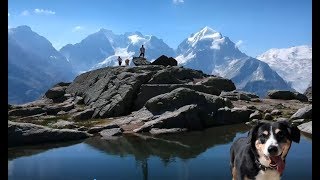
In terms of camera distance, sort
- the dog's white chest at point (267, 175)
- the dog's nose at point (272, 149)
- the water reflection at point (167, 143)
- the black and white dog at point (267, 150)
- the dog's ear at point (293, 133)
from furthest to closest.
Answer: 1. the water reflection at point (167, 143)
2. the dog's white chest at point (267, 175)
3. the dog's ear at point (293, 133)
4. the black and white dog at point (267, 150)
5. the dog's nose at point (272, 149)

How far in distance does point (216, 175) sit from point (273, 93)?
59798 millimetres

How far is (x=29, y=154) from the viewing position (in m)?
34.0

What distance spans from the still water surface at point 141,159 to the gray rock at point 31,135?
4.41 feet

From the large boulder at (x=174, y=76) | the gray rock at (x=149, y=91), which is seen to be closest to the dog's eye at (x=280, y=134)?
the gray rock at (x=149, y=91)

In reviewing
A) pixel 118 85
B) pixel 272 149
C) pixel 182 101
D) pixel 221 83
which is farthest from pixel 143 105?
pixel 272 149

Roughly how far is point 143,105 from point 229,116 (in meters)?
13.4

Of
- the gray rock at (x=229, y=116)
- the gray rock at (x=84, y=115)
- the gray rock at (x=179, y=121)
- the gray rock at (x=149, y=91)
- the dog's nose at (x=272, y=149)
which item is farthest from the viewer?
the gray rock at (x=149, y=91)

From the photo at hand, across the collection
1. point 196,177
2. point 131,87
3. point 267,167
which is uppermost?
point 131,87

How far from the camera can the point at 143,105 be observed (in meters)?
58.6

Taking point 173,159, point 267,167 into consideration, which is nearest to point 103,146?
point 173,159

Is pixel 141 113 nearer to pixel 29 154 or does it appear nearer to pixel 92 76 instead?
pixel 29 154

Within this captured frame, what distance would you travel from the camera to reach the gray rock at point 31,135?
3800 cm

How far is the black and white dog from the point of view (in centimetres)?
950

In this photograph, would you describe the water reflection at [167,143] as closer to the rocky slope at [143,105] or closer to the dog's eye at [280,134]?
the rocky slope at [143,105]
